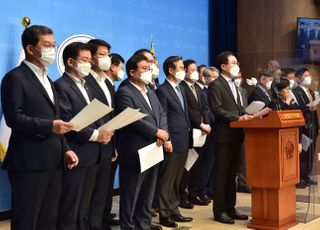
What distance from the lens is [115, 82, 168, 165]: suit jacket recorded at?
3.53 meters

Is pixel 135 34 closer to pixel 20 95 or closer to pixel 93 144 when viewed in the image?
pixel 93 144

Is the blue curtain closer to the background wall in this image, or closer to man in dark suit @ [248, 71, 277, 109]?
the background wall

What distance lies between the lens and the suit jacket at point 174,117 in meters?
4.25

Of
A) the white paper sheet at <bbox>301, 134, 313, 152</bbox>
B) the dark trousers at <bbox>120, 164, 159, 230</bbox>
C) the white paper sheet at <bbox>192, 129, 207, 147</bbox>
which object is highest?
the white paper sheet at <bbox>192, 129, 207, 147</bbox>

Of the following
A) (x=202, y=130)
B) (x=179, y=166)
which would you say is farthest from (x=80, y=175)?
(x=202, y=130)

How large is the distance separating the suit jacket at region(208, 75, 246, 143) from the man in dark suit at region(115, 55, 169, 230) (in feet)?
2.31

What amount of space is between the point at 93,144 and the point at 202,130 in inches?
66.3

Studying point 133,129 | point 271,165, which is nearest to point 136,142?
point 133,129

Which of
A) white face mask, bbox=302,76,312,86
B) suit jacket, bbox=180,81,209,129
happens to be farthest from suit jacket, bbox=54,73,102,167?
white face mask, bbox=302,76,312,86

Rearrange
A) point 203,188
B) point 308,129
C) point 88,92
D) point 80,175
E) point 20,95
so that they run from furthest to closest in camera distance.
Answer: point 203,188 < point 308,129 < point 88,92 < point 80,175 < point 20,95

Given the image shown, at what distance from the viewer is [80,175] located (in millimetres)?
3098

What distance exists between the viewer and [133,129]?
356cm

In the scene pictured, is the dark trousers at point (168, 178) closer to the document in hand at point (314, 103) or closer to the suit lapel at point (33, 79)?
the document in hand at point (314, 103)

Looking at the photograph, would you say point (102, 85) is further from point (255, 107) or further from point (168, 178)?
point (255, 107)
